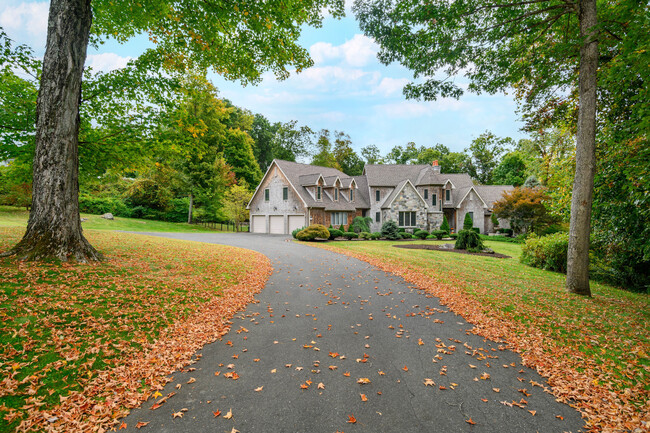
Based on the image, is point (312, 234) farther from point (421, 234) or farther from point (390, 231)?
point (421, 234)

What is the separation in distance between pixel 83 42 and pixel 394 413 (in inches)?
434

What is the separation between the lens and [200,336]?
5164mm

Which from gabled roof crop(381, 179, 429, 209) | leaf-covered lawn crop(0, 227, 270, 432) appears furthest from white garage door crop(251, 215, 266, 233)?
leaf-covered lawn crop(0, 227, 270, 432)

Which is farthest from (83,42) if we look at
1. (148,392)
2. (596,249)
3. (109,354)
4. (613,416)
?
(596,249)

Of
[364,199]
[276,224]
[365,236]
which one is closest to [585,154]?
[365,236]

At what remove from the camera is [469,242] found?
733 inches

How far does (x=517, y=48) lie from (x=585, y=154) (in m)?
4.31

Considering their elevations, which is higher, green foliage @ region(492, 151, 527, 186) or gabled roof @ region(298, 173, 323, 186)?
green foliage @ region(492, 151, 527, 186)

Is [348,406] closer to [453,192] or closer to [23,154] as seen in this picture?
[23,154]

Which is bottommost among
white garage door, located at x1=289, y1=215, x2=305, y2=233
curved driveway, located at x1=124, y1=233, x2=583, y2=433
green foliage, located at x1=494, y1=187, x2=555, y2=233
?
curved driveway, located at x1=124, y1=233, x2=583, y2=433

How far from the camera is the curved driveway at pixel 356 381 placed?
3.05 metres

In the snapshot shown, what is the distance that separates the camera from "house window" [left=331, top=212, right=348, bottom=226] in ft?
102

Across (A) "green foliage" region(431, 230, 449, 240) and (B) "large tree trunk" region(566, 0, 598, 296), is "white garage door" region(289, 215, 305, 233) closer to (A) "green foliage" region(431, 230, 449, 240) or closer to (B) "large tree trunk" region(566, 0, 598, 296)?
(A) "green foliage" region(431, 230, 449, 240)

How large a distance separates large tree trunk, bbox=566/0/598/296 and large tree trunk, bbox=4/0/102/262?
543 inches
